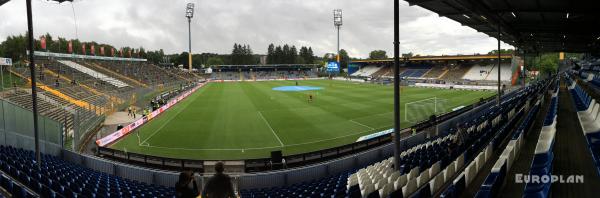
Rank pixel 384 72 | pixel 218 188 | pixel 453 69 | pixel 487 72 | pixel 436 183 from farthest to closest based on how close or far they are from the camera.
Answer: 1. pixel 384 72
2. pixel 453 69
3. pixel 487 72
4. pixel 436 183
5. pixel 218 188

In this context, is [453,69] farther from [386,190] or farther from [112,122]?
[386,190]

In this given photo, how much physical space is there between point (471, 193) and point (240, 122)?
22168 mm

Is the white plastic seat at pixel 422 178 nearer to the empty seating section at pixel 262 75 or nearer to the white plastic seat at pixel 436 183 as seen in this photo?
the white plastic seat at pixel 436 183

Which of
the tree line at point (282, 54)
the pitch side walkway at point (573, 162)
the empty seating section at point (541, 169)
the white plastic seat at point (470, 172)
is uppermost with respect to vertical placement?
the tree line at point (282, 54)

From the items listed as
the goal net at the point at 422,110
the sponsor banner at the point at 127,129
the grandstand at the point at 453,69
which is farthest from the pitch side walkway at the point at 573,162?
the grandstand at the point at 453,69

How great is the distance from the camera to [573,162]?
282 inches

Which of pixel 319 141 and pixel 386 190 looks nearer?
pixel 386 190

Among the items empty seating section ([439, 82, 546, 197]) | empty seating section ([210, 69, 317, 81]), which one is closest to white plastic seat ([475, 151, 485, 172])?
empty seating section ([439, 82, 546, 197])

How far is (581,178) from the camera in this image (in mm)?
6082

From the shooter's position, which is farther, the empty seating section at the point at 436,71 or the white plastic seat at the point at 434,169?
the empty seating section at the point at 436,71

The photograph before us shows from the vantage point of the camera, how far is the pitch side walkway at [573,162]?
18.3ft

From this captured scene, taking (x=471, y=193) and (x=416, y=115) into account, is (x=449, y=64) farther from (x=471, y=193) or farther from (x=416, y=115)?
(x=471, y=193)

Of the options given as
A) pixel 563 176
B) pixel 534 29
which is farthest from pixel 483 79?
pixel 563 176

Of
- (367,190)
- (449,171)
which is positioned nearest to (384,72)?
(449,171)
